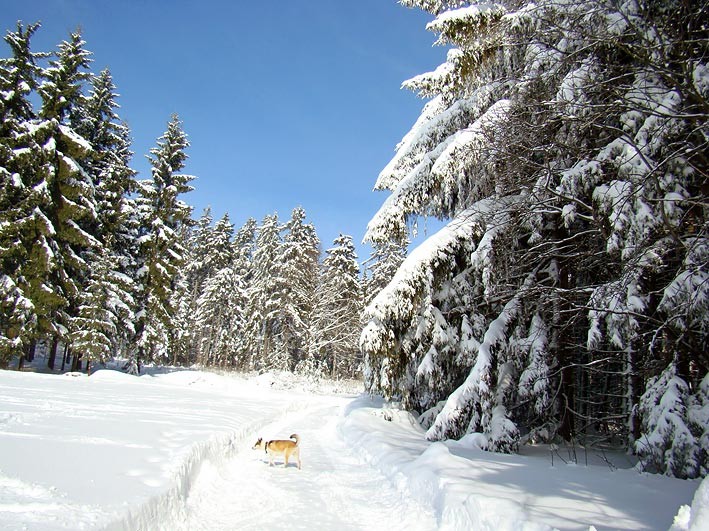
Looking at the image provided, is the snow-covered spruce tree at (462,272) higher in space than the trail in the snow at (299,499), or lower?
higher

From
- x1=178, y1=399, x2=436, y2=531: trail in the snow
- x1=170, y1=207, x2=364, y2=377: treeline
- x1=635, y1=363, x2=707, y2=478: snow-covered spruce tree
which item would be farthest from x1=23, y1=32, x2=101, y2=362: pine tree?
x1=635, y1=363, x2=707, y2=478: snow-covered spruce tree

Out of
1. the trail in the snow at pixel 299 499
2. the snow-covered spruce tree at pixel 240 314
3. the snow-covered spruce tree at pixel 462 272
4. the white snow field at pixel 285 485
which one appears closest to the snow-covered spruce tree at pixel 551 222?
the snow-covered spruce tree at pixel 462 272

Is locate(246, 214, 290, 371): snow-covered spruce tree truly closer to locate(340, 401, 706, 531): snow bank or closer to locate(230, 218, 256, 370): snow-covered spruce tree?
locate(230, 218, 256, 370): snow-covered spruce tree

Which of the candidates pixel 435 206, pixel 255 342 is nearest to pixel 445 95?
pixel 435 206

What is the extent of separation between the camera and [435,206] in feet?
40.2

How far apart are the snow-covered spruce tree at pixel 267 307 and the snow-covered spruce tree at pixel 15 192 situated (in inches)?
735

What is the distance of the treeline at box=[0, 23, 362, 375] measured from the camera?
2103 cm

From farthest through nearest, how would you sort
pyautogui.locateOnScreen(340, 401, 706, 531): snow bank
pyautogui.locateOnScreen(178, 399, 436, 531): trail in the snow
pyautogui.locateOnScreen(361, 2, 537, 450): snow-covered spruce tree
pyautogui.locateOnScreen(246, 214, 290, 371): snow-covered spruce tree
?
1. pyautogui.locateOnScreen(246, 214, 290, 371): snow-covered spruce tree
2. pyautogui.locateOnScreen(361, 2, 537, 450): snow-covered spruce tree
3. pyautogui.locateOnScreen(178, 399, 436, 531): trail in the snow
4. pyautogui.locateOnScreen(340, 401, 706, 531): snow bank

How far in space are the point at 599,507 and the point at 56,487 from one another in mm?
5497

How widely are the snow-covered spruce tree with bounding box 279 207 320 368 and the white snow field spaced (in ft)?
89.2

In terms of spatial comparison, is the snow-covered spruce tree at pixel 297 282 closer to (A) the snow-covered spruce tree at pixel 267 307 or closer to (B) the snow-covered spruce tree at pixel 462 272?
(A) the snow-covered spruce tree at pixel 267 307

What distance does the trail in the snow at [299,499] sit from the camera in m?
5.00

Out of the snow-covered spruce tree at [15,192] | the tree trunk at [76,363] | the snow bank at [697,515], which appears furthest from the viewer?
the tree trunk at [76,363]

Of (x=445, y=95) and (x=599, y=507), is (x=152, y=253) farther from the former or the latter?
(x=599, y=507)
